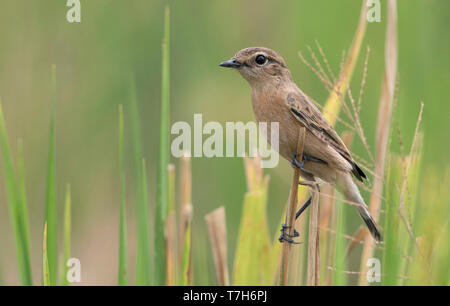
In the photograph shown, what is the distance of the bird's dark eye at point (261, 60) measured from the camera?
3047 mm

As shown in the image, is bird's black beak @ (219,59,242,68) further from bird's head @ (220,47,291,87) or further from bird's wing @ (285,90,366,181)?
bird's wing @ (285,90,366,181)

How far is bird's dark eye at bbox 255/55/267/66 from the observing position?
3.05 meters

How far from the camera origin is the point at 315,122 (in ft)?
9.84

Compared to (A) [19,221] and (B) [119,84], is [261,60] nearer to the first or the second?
(A) [19,221]

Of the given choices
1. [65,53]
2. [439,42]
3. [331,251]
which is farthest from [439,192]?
[65,53]

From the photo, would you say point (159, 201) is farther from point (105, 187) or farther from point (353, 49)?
point (105, 187)

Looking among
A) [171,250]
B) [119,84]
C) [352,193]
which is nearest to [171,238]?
[171,250]

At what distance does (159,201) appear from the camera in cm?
259

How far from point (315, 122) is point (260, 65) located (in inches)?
14.8

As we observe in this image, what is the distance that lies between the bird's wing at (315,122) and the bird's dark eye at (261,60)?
7.8 inches

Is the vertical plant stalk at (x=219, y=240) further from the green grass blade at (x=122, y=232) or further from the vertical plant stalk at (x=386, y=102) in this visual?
the vertical plant stalk at (x=386, y=102)

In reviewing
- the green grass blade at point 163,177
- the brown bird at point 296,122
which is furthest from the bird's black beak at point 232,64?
the green grass blade at point 163,177

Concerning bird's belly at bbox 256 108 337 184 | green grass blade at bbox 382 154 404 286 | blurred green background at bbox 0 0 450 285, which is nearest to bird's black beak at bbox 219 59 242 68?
bird's belly at bbox 256 108 337 184

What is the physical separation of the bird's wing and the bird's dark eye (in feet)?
0.65
